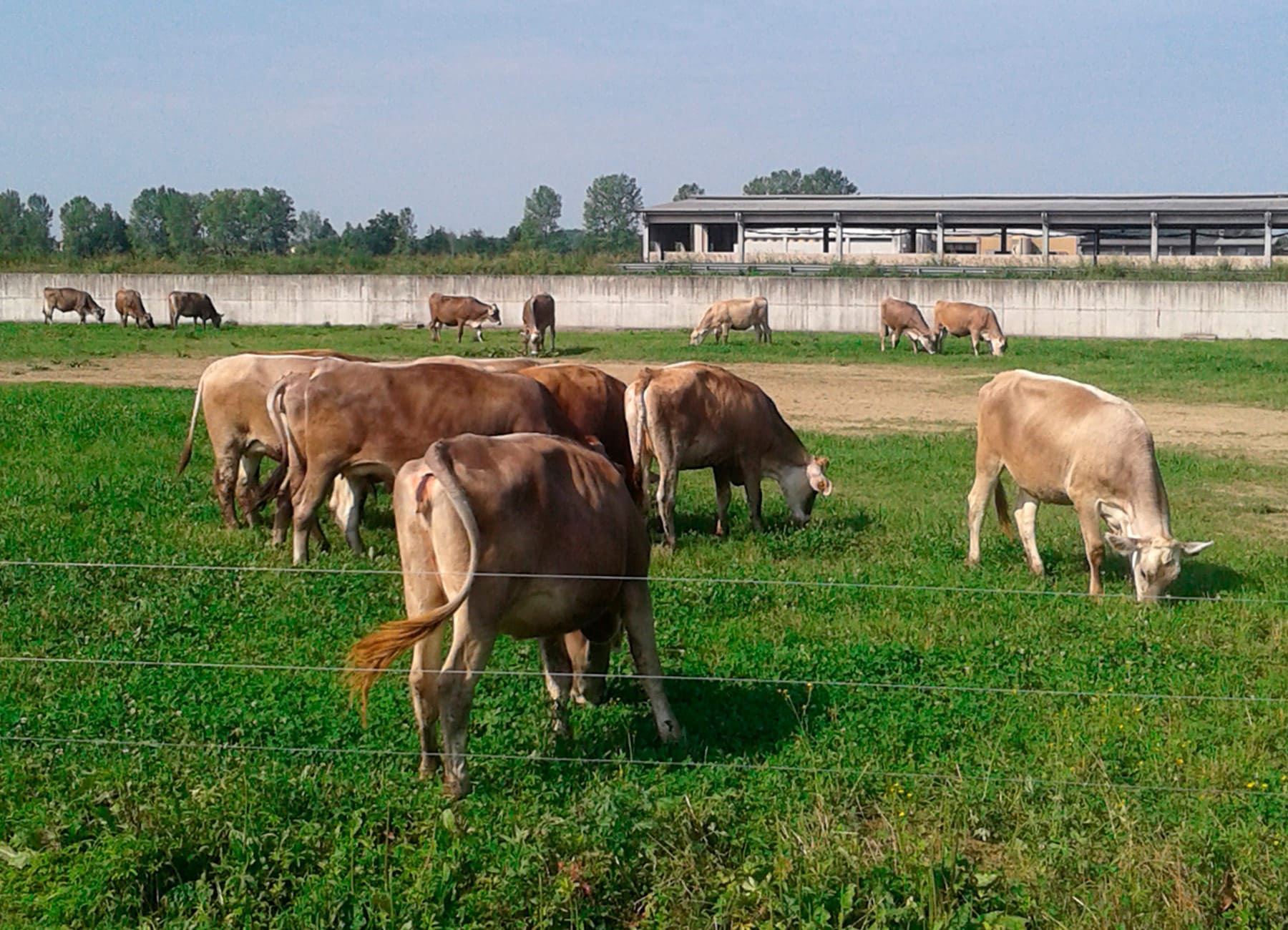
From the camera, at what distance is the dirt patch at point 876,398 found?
19.7 metres

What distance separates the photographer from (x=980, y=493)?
38.5ft

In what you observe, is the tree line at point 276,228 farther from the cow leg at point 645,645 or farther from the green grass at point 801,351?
the cow leg at point 645,645

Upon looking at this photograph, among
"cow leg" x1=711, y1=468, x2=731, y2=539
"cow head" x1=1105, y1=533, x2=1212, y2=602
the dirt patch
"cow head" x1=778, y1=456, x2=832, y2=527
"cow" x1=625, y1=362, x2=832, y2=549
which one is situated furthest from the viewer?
the dirt patch

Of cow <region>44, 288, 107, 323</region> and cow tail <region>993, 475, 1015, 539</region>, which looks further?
cow <region>44, 288, 107, 323</region>

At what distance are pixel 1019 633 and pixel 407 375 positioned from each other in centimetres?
497

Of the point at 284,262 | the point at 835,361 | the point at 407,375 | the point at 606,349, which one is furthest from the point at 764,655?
the point at 284,262

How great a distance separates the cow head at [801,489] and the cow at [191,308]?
31.6m

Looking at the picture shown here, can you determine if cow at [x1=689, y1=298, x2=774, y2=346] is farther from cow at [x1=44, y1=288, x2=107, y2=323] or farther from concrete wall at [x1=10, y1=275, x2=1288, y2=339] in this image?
cow at [x1=44, y1=288, x2=107, y2=323]

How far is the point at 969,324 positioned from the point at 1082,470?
27.4 meters

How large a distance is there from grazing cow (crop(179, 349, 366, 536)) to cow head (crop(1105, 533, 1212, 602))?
6654 millimetres

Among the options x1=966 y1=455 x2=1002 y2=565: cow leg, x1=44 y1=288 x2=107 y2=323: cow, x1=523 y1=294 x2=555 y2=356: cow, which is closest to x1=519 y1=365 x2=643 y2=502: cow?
x1=966 y1=455 x2=1002 y2=565: cow leg

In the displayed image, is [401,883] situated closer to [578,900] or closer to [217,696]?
[578,900]

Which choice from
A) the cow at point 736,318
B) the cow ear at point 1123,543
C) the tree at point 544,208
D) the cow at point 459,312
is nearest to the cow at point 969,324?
the cow at point 736,318

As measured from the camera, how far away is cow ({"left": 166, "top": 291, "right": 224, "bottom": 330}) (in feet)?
135
